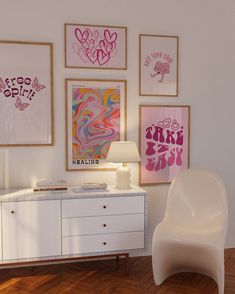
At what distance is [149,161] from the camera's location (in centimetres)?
358

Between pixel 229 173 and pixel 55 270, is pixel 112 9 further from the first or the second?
pixel 55 270

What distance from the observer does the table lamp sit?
10.3 ft

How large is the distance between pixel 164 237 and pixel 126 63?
169 cm

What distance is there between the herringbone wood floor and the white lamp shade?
3.36ft

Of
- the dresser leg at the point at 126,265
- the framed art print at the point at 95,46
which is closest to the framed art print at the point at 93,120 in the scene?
the framed art print at the point at 95,46

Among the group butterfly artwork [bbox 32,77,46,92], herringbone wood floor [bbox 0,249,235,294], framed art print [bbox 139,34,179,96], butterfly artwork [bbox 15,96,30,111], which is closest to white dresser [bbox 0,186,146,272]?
herringbone wood floor [bbox 0,249,235,294]

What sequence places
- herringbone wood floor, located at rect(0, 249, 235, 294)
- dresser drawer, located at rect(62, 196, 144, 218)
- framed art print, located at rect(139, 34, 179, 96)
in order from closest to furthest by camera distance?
herringbone wood floor, located at rect(0, 249, 235, 294)
dresser drawer, located at rect(62, 196, 144, 218)
framed art print, located at rect(139, 34, 179, 96)

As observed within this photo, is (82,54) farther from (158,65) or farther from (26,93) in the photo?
(158,65)

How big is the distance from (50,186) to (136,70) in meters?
1.40

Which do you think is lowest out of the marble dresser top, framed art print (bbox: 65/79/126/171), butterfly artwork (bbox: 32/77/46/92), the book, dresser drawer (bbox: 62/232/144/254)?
dresser drawer (bbox: 62/232/144/254)

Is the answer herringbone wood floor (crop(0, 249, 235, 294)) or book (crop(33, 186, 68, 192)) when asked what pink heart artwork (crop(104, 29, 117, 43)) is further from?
herringbone wood floor (crop(0, 249, 235, 294))

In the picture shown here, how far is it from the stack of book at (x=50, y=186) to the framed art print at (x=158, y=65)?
118 centimetres

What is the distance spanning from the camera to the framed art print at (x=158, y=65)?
11.5 ft

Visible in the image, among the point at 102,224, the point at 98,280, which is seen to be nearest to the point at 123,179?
the point at 102,224
